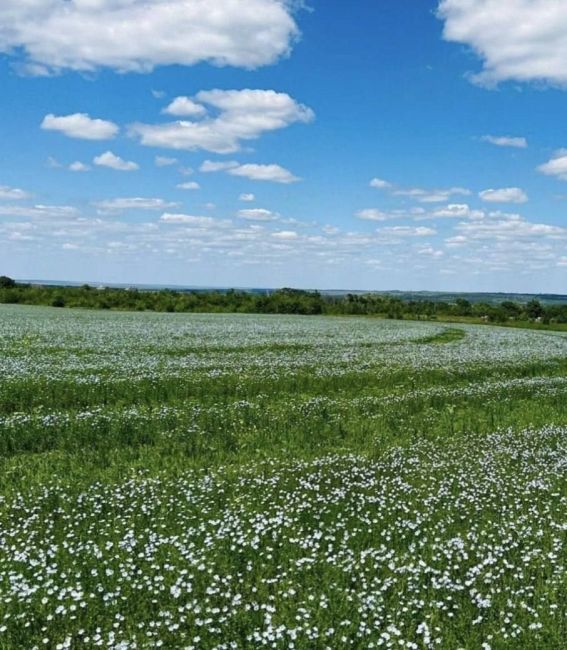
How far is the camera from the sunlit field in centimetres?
671

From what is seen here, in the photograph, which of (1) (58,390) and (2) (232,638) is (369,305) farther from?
(2) (232,638)

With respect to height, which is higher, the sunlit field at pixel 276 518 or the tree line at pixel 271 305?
the tree line at pixel 271 305

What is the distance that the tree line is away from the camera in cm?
10212

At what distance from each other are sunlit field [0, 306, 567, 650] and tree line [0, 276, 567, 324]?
82.4m

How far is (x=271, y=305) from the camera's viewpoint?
107 meters

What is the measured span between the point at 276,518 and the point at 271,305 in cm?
9759

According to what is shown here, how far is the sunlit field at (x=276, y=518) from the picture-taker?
6711mm

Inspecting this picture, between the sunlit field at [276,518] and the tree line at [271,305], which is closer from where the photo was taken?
the sunlit field at [276,518]

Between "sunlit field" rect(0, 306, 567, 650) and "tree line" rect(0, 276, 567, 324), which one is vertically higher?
"tree line" rect(0, 276, 567, 324)

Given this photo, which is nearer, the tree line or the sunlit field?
the sunlit field

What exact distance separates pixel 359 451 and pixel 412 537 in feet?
16.6

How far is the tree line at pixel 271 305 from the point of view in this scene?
335 ft

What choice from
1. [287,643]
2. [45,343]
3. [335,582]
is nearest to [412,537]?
[335,582]

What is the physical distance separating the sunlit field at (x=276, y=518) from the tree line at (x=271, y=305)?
270ft
